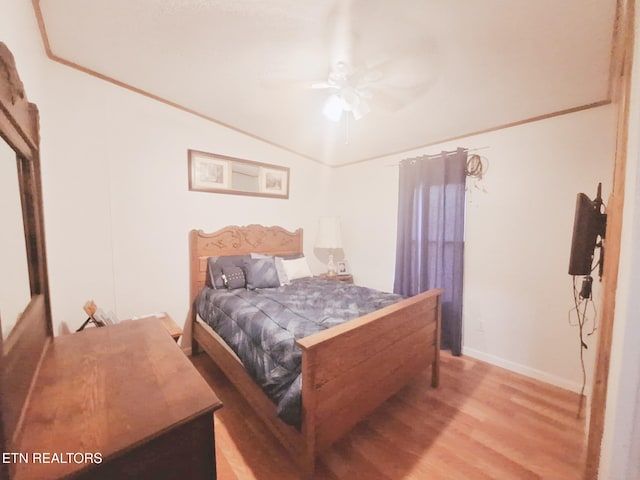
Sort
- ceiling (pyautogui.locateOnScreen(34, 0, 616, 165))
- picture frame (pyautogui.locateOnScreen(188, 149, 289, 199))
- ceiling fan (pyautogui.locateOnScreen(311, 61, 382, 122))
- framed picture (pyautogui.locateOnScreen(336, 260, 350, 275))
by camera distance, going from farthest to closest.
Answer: framed picture (pyautogui.locateOnScreen(336, 260, 350, 275))
picture frame (pyautogui.locateOnScreen(188, 149, 289, 199))
ceiling fan (pyautogui.locateOnScreen(311, 61, 382, 122))
ceiling (pyautogui.locateOnScreen(34, 0, 616, 165))

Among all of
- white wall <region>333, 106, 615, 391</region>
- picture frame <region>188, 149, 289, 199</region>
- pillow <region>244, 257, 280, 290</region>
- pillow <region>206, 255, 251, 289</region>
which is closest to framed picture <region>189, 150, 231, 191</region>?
picture frame <region>188, 149, 289, 199</region>

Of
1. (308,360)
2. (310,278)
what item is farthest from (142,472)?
(310,278)

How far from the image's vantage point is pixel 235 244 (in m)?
2.84

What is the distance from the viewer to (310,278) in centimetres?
308

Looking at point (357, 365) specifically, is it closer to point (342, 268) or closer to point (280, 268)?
point (280, 268)

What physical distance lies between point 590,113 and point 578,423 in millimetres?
2225

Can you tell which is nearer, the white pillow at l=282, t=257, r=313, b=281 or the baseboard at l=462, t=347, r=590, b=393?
the baseboard at l=462, t=347, r=590, b=393

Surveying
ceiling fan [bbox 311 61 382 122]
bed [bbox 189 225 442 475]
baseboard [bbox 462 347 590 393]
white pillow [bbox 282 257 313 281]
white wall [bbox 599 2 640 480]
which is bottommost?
baseboard [bbox 462 347 590 393]

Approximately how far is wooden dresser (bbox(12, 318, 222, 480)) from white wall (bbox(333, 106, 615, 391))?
8.44 ft

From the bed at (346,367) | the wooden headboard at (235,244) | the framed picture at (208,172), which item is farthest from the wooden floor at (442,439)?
the framed picture at (208,172)

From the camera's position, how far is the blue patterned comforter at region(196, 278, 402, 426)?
133 centimetres

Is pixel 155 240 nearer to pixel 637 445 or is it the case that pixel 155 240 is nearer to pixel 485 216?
pixel 637 445

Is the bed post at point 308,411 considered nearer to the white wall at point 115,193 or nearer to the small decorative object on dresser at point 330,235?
the white wall at point 115,193

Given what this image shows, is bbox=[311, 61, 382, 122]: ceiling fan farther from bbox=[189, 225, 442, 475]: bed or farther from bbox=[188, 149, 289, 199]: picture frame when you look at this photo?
bbox=[189, 225, 442, 475]: bed
